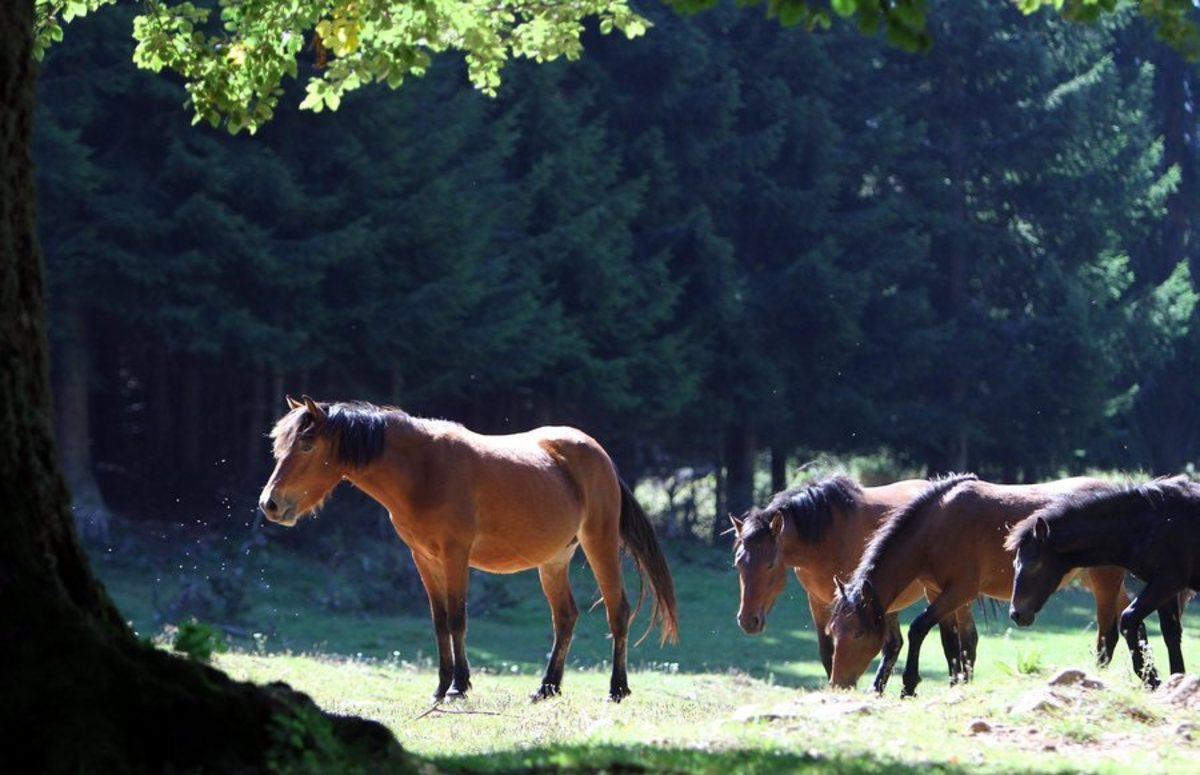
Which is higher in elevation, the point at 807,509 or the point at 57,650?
the point at 807,509

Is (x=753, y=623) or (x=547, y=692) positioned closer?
(x=547, y=692)

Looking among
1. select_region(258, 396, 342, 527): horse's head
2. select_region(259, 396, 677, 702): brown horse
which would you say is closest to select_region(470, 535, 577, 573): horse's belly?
select_region(259, 396, 677, 702): brown horse

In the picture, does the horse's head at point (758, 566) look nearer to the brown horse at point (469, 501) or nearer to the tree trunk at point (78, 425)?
the brown horse at point (469, 501)

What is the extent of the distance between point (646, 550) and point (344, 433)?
112 inches

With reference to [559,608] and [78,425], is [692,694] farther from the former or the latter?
[78,425]

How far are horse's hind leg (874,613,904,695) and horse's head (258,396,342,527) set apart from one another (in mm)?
3923

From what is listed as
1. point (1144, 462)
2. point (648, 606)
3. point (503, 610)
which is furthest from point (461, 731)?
point (1144, 462)

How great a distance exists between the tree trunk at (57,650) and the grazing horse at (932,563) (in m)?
6.57

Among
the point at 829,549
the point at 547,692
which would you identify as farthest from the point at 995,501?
the point at 547,692

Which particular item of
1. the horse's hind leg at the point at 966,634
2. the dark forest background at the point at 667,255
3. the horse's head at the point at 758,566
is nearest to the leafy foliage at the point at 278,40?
the horse's head at the point at 758,566

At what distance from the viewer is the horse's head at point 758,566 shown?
13312mm

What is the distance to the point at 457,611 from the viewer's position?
12.2 meters

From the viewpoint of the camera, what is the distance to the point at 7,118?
5984mm

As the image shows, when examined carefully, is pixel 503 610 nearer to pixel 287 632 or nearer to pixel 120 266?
pixel 287 632
